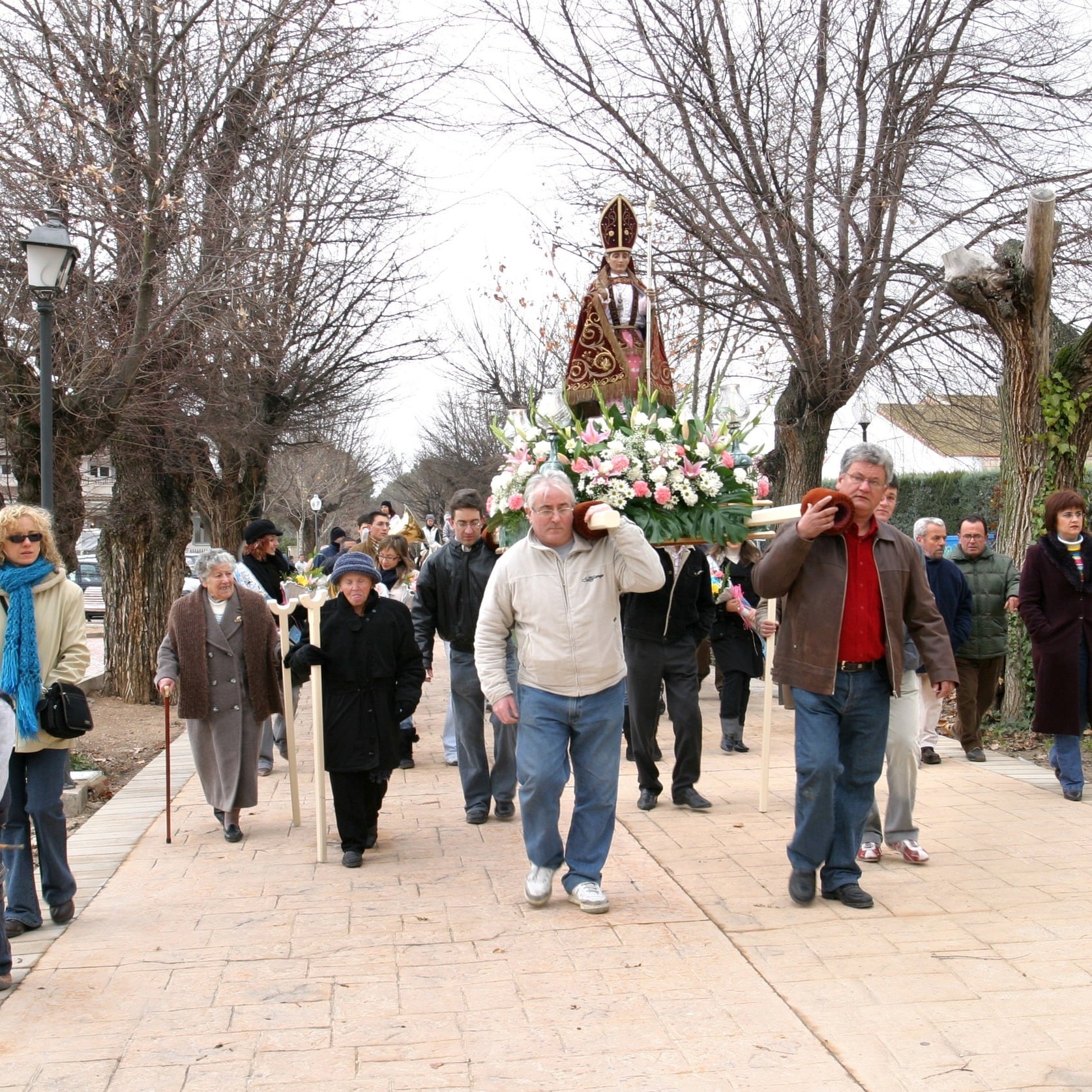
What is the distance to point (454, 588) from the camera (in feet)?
25.9

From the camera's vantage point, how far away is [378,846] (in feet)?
23.0

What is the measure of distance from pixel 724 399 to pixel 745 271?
7.63 m

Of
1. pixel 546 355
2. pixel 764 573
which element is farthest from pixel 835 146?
pixel 546 355

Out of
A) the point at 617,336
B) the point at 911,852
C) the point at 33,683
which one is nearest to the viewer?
the point at 33,683

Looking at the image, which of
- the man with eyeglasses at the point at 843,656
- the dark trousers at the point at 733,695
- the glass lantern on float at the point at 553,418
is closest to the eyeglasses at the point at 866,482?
the man with eyeglasses at the point at 843,656

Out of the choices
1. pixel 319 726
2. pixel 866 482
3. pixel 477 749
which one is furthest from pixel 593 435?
pixel 319 726

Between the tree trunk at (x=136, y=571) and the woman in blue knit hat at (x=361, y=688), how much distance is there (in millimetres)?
7672

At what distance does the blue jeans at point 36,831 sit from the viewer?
17.9ft

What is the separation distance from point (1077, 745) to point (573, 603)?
406 centimetres

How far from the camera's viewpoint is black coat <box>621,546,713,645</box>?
25.4 feet

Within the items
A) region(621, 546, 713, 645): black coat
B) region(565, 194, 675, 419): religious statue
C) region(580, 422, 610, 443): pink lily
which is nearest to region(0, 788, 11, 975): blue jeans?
region(580, 422, 610, 443): pink lily

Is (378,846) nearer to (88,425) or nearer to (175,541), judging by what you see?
(88,425)

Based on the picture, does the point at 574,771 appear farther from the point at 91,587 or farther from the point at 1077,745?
the point at 91,587

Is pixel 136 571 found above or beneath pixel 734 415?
beneath
